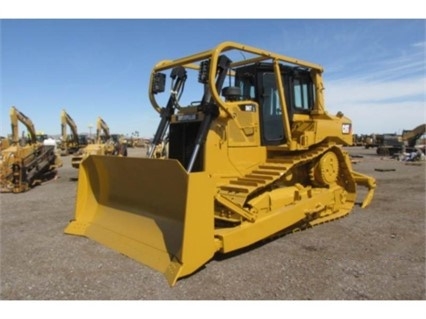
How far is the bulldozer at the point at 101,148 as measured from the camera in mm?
15677

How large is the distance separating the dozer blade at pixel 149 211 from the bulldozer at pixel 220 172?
0.02 metres

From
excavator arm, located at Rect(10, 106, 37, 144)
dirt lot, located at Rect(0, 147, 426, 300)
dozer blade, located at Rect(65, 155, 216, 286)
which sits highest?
excavator arm, located at Rect(10, 106, 37, 144)

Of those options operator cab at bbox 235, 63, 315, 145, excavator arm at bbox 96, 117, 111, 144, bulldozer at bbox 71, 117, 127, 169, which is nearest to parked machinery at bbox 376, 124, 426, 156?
bulldozer at bbox 71, 117, 127, 169

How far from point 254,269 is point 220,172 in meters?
1.73

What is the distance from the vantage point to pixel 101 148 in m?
17.1

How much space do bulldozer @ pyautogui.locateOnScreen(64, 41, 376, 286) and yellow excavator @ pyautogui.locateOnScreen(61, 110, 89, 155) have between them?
70.4 ft

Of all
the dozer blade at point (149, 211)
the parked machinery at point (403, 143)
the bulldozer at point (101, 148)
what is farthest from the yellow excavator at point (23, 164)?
the parked machinery at point (403, 143)

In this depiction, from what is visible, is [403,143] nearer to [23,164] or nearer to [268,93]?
[268,93]

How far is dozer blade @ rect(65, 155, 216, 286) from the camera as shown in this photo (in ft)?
13.9

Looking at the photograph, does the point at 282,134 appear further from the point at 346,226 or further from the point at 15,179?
the point at 15,179

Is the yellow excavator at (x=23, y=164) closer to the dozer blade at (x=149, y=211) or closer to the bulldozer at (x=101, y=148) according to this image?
the bulldozer at (x=101, y=148)

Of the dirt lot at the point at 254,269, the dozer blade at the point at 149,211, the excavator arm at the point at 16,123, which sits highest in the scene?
the excavator arm at the point at 16,123

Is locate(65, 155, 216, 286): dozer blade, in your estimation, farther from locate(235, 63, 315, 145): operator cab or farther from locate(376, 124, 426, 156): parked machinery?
locate(376, 124, 426, 156): parked machinery

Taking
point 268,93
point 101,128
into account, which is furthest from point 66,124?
point 268,93
